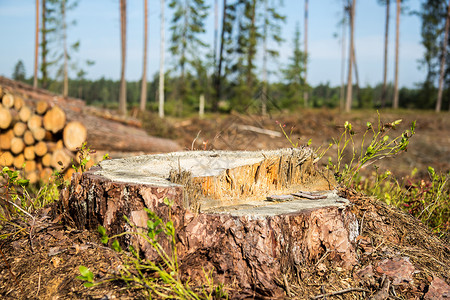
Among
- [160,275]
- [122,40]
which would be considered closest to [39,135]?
[160,275]

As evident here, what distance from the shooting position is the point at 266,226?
2057mm

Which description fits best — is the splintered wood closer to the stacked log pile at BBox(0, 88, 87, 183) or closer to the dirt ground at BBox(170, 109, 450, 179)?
the dirt ground at BBox(170, 109, 450, 179)

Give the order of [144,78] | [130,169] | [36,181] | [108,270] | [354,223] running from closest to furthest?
[108,270]
[354,223]
[130,169]
[36,181]
[144,78]

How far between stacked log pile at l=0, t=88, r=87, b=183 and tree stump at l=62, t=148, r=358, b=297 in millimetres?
3639

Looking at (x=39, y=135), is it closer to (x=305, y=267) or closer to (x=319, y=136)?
(x=305, y=267)

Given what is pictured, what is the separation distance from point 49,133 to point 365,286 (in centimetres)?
575

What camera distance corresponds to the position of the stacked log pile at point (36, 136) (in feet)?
17.7

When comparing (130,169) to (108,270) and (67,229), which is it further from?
(108,270)

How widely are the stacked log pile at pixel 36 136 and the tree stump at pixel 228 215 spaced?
143 inches

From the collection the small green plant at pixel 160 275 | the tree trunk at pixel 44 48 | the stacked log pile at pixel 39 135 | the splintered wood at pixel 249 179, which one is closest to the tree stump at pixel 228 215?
the splintered wood at pixel 249 179

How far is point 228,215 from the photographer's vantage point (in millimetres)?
2070

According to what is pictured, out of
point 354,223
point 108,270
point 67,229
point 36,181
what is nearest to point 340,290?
point 354,223

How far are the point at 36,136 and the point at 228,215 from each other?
197 inches

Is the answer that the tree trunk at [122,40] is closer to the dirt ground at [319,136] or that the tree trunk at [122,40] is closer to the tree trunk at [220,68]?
the dirt ground at [319,136]
